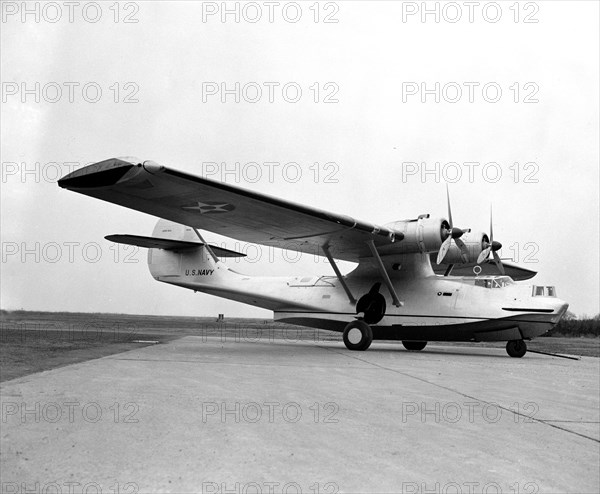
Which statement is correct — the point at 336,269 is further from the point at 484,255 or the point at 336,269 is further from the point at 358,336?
the point at 484,255

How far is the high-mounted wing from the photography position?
9805 mm

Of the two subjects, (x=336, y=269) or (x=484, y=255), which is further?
(x=484, y=255)

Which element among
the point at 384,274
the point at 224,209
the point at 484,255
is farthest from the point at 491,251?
the point at 224,209

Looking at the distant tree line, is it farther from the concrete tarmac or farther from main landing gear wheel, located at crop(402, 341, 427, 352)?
the concrete tarmac

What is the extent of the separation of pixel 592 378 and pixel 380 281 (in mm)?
7933

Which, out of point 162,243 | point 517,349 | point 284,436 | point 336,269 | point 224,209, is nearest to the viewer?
point 284,436

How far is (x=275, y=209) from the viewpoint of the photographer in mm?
13203

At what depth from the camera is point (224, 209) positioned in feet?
43.3

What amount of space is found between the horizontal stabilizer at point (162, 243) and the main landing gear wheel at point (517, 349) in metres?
10.3

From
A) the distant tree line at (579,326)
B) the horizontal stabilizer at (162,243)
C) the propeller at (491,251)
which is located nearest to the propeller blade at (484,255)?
the propeller at (491,251)

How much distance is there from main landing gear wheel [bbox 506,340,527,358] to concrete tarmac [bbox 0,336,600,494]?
7.77 meters

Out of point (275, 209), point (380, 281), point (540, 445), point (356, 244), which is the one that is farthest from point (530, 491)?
point (380, 281)

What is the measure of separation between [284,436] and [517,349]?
12.2m

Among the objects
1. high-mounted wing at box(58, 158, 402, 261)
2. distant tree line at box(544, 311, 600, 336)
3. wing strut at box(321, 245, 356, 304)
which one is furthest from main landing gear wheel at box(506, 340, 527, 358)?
distant tree line at box(544, 311, 600, 336)
